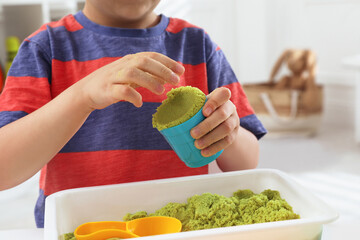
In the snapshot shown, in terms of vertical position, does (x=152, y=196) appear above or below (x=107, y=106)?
below

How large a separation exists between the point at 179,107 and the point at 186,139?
42mm

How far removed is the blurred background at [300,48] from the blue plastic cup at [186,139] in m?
1.31

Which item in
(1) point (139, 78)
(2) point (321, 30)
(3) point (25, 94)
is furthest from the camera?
(2) point (321, 30)

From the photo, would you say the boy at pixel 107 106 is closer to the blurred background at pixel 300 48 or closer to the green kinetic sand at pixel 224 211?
the green kinetic sand at pixel 224 211

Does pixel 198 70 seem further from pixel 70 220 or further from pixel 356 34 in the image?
pixel 356 34

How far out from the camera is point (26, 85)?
746 mm

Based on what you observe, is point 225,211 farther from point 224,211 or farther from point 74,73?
point 74,73

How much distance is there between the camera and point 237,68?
3.15 meters

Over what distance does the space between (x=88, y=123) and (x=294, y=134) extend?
202 cm

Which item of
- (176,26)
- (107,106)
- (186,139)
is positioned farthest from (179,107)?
(176,26)

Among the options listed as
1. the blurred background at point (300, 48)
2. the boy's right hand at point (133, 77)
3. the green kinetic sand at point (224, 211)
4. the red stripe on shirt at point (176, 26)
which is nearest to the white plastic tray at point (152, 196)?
the green kinetic sand at point (224, 211)

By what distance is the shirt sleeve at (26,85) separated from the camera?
712 mm

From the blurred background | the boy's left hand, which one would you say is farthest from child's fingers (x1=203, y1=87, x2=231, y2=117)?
the blurred background

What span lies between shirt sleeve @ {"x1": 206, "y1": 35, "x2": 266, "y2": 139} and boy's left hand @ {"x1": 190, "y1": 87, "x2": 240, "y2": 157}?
192 millimetres
